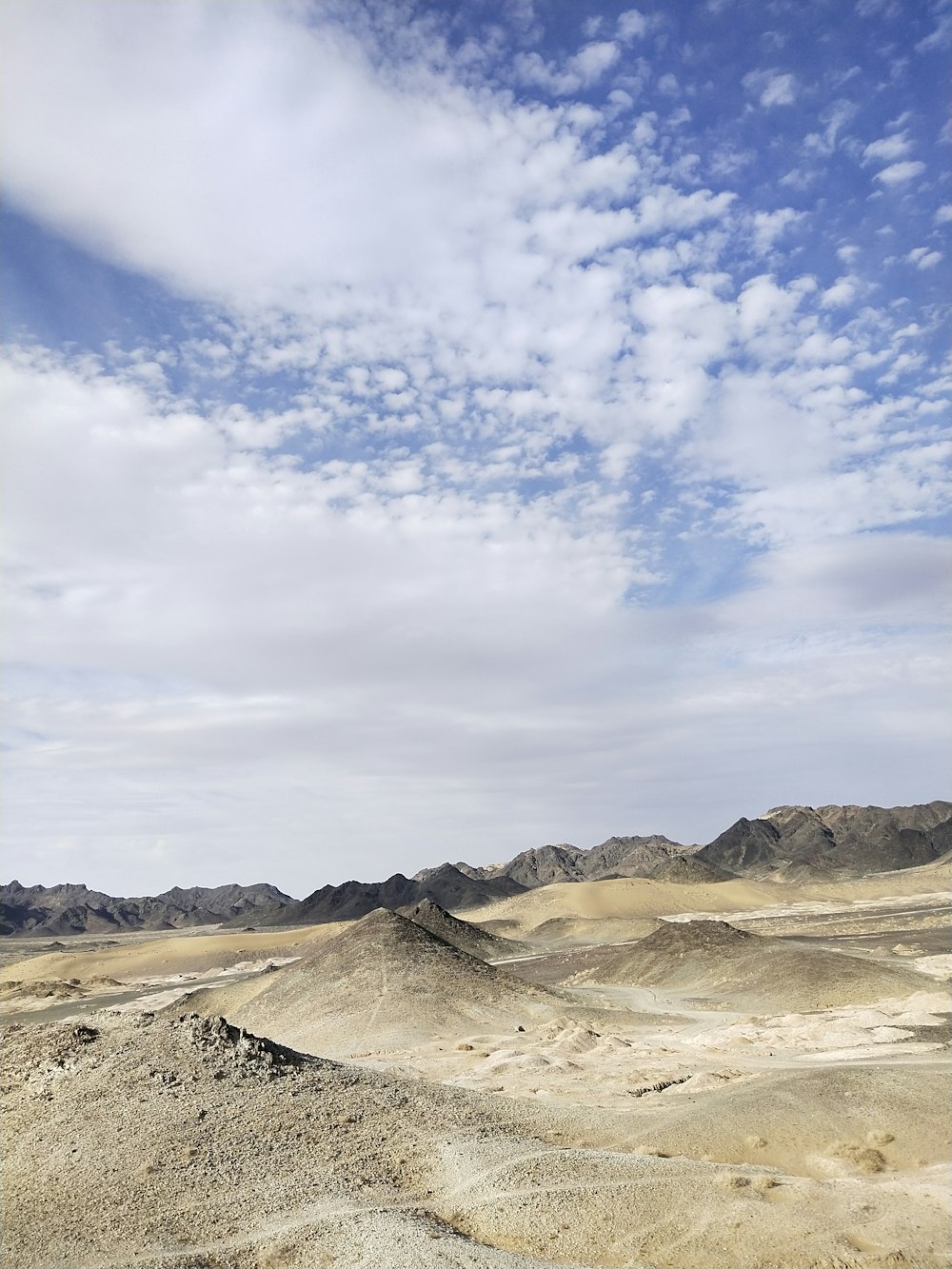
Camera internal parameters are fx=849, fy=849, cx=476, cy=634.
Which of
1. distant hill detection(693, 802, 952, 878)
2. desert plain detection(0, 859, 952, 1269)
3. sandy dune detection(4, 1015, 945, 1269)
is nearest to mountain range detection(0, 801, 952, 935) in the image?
distant hill detection(693, 802, 952, 878)

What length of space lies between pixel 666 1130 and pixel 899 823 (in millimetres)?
180004

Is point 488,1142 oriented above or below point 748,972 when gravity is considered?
below

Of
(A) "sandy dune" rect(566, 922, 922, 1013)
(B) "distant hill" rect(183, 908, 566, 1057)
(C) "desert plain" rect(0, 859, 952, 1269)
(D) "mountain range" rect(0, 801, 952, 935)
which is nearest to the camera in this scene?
(C) "desert plain" rect(0, 859, 952, 1269)

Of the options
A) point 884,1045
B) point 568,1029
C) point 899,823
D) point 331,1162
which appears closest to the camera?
point 331,1162

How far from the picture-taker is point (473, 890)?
144500 mm

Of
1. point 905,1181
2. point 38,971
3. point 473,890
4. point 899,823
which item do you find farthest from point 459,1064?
point 899,823

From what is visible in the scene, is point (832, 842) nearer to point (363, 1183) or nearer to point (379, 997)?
point (379, 997)

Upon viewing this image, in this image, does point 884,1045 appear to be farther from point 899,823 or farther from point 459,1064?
point 899,823

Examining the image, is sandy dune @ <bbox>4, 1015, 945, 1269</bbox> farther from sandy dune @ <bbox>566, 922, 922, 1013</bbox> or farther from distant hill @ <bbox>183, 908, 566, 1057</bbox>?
sandy dune @ <bbox>566, 922, 922, 1013</bbox>

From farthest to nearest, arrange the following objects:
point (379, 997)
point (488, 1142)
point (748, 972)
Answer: point (748, 972) < point (379, 997) < point (488, 1142)

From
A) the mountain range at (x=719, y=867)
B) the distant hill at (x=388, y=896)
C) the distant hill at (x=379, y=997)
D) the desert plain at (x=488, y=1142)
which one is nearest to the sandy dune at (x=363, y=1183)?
the desert plain at (x=488, y=1142)

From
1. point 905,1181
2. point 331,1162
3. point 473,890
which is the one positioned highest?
point 473,890

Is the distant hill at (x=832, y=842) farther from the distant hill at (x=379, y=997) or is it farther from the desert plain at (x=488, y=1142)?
the desert plain at (x=488, y=1142)

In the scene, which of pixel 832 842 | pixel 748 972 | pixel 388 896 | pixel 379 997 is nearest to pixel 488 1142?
pixel 379 997
